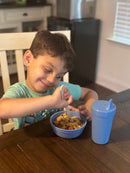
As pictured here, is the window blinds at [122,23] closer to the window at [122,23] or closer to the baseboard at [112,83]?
the window at [122,23]

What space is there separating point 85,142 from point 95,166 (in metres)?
0.12

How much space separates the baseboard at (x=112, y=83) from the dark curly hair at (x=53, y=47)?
1.95m

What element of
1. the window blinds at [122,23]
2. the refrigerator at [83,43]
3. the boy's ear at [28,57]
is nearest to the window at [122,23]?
the window blinds at [122,23]

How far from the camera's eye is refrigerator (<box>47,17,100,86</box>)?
2551mm

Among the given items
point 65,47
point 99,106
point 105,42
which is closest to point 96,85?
point 105,42

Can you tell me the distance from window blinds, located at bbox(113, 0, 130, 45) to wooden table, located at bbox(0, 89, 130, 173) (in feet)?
6.58

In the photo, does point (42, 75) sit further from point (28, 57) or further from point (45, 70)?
point (28, 57)

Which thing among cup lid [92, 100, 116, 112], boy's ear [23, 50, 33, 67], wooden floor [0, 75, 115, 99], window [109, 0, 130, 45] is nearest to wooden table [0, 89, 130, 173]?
cup lid [92, 100, 116, 112]

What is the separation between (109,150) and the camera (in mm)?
702

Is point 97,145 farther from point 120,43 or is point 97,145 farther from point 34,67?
point 120,43

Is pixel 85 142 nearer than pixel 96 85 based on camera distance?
Yes

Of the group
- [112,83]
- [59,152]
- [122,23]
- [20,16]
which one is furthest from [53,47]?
[20,16]

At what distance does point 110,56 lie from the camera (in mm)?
2770

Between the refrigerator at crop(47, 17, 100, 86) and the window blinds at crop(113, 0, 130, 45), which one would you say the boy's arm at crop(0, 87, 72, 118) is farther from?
the window blinds at crop(113, 0, 130, 45)
